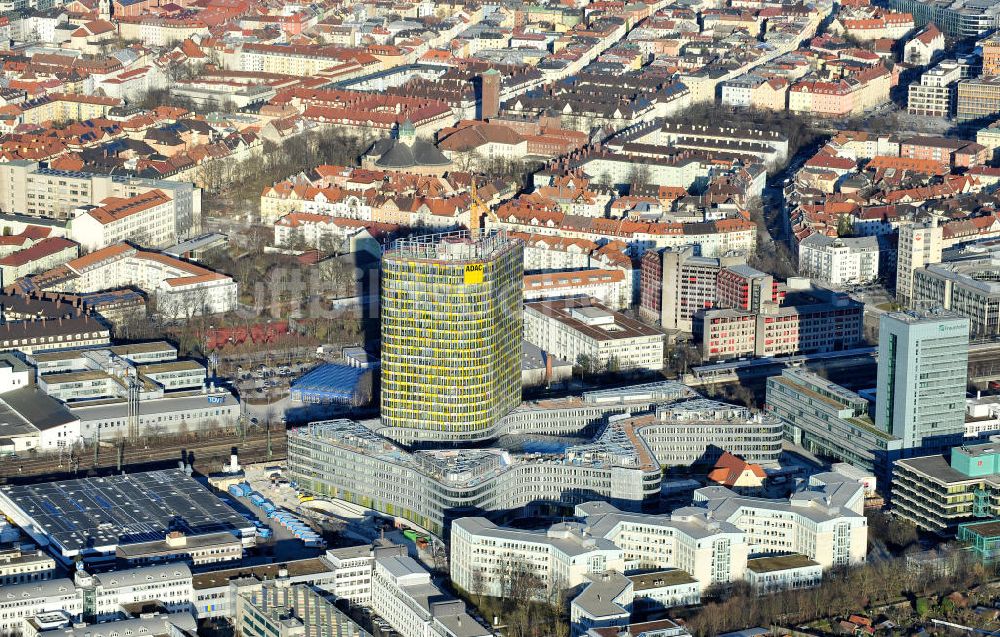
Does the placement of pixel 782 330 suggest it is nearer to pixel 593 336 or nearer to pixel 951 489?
pixel 593 336

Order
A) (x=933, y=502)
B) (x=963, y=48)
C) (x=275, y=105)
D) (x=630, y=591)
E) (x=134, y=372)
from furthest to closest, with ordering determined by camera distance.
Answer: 1. (x=963, y=48)
2. (x=275, y=105)
3. (x=134, y=372)
4. (x=933, y=502)
5. (x=630, y=591)

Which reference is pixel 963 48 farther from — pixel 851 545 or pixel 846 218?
pixel 851 545

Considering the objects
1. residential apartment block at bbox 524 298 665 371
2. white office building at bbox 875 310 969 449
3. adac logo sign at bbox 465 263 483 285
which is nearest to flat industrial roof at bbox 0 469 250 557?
adac logo sign at bbox 465 263 483 285

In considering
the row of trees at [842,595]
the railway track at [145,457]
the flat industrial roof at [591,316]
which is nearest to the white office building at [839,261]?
the flat industrial roof at [591,316]

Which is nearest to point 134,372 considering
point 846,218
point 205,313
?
point 205,313

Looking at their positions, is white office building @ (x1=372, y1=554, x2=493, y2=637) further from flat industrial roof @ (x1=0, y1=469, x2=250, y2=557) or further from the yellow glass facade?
the yellow glass facade

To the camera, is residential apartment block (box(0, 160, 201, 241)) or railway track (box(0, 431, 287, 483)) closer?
railway track (box(0, 431, 287, 483))

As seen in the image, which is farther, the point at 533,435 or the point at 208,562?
the point at 533,435
